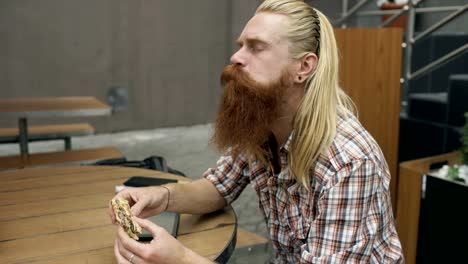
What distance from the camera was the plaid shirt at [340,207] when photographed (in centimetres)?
115

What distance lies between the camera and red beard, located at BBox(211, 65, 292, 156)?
1.25 m

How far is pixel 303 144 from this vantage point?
1.22 m

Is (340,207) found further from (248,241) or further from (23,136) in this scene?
(23,136)

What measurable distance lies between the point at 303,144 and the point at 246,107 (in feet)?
0.56

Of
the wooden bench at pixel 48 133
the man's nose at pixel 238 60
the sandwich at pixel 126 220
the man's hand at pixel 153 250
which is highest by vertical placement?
the man's nose at pixel 238 60

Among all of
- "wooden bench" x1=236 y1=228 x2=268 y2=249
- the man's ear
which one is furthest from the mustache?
"wooden bench" x1=236 y1=228 x2=268 y2=249

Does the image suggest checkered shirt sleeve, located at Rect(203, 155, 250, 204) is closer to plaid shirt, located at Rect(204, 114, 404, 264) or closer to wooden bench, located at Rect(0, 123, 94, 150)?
plaid shirt, located at Rect(204, 114, 404, 264)

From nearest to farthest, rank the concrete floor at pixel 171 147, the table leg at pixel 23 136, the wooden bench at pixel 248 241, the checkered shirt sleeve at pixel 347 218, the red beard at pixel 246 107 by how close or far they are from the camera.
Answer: the checkered shirt sleeve at pixel 347 218
the red beard at pixel 246 107
the wooden bench at pixel 248 241
the table leg at pixel 23 136
the concrete floor at pixel 171 147

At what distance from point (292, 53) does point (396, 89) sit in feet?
6.70

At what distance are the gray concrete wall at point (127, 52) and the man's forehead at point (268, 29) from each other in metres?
4.31

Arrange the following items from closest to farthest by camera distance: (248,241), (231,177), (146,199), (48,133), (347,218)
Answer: (347,218) → (146,199) → (231,177) → (248,241) → (48,133)

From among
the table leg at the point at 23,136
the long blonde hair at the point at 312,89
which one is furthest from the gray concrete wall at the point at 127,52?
the long blonde hair at the point at 312,89

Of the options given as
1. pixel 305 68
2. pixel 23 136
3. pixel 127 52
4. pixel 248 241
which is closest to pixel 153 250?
pixel 305 68

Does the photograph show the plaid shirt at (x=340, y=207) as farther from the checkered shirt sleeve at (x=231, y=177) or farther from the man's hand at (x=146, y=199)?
the man's hand at (x=146, y=199)
